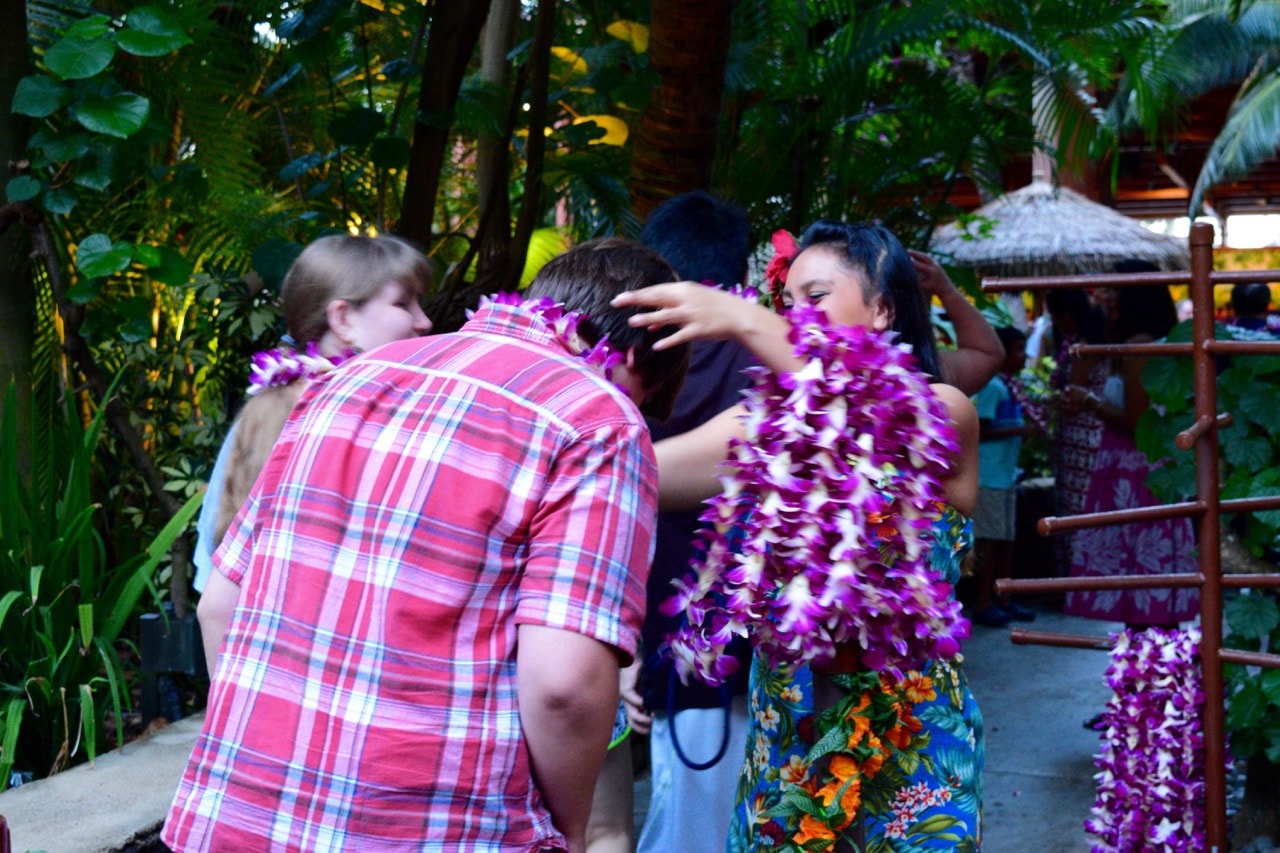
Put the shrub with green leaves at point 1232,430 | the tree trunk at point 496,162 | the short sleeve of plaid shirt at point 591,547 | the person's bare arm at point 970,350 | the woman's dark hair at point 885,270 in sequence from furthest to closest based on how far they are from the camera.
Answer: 1. the tree trunk at point 496,162
2. the shrub with green leaves at point 1232,430
3. the person's bare arm at point 970,350
4. the woman's dark hair at point 885,270
5. the short sleeve of plaid shirt at point 591,547

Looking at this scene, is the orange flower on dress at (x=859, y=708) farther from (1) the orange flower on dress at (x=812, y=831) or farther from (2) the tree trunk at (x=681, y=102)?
(2) the tree trunk at (x=681, y=102)

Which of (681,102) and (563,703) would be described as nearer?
(563,703)

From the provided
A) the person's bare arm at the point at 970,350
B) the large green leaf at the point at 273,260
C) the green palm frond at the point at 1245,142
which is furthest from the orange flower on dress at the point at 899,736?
the green palm frond at the point at 1245,142

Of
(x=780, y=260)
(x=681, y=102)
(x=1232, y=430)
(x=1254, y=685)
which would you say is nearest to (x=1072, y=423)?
(x=1232, y=430)

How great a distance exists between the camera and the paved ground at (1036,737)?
14.8 feet

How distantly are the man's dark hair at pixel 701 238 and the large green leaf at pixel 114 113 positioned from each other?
1281mm

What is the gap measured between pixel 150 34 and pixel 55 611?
1565 mm

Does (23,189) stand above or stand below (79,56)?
below

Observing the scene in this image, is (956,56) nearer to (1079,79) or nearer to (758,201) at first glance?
(1079,79)

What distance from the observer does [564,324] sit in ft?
5.52

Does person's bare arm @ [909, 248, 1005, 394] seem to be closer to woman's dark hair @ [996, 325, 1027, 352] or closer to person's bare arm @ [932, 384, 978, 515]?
person's bare arm @ [932, 384, 978, 515]

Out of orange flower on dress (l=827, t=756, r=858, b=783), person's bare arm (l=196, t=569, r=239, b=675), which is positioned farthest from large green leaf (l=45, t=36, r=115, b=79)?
orange flower on dress (l=827, t=756, r=858, b=783)

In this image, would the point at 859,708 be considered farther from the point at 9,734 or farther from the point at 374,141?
the point at 374,141

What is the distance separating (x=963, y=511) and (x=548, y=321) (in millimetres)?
931
